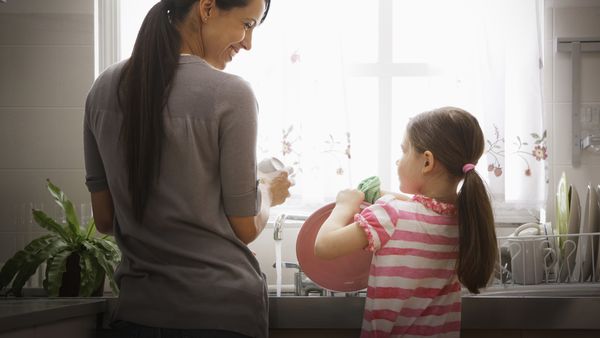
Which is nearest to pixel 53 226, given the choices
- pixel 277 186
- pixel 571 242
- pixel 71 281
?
pixel 71 281

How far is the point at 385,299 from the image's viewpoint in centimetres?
123

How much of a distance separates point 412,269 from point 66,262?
89 centimetres

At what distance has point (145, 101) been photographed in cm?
100

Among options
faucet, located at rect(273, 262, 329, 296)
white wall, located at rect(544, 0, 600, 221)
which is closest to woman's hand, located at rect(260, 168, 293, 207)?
faucet, located at rect(273, 262, 329, 296)

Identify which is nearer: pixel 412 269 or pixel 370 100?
pixel 412 269

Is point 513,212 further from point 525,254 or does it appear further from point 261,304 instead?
point 261,304

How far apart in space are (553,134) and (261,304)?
1.48 m

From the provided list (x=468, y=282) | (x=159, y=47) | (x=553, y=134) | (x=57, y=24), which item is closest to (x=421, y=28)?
(x=553, y=134)

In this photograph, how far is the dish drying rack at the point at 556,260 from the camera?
1620mm

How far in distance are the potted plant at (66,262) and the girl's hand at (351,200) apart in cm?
66

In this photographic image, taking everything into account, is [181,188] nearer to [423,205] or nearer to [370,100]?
[423,205]

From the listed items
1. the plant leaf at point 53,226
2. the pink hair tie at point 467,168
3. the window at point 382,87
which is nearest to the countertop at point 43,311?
the plant leaf at point 53,226

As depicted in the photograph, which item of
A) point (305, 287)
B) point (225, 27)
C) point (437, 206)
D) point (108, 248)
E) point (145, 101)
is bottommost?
point (305, 287)

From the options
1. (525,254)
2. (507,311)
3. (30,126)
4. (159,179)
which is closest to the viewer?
(159,179)
